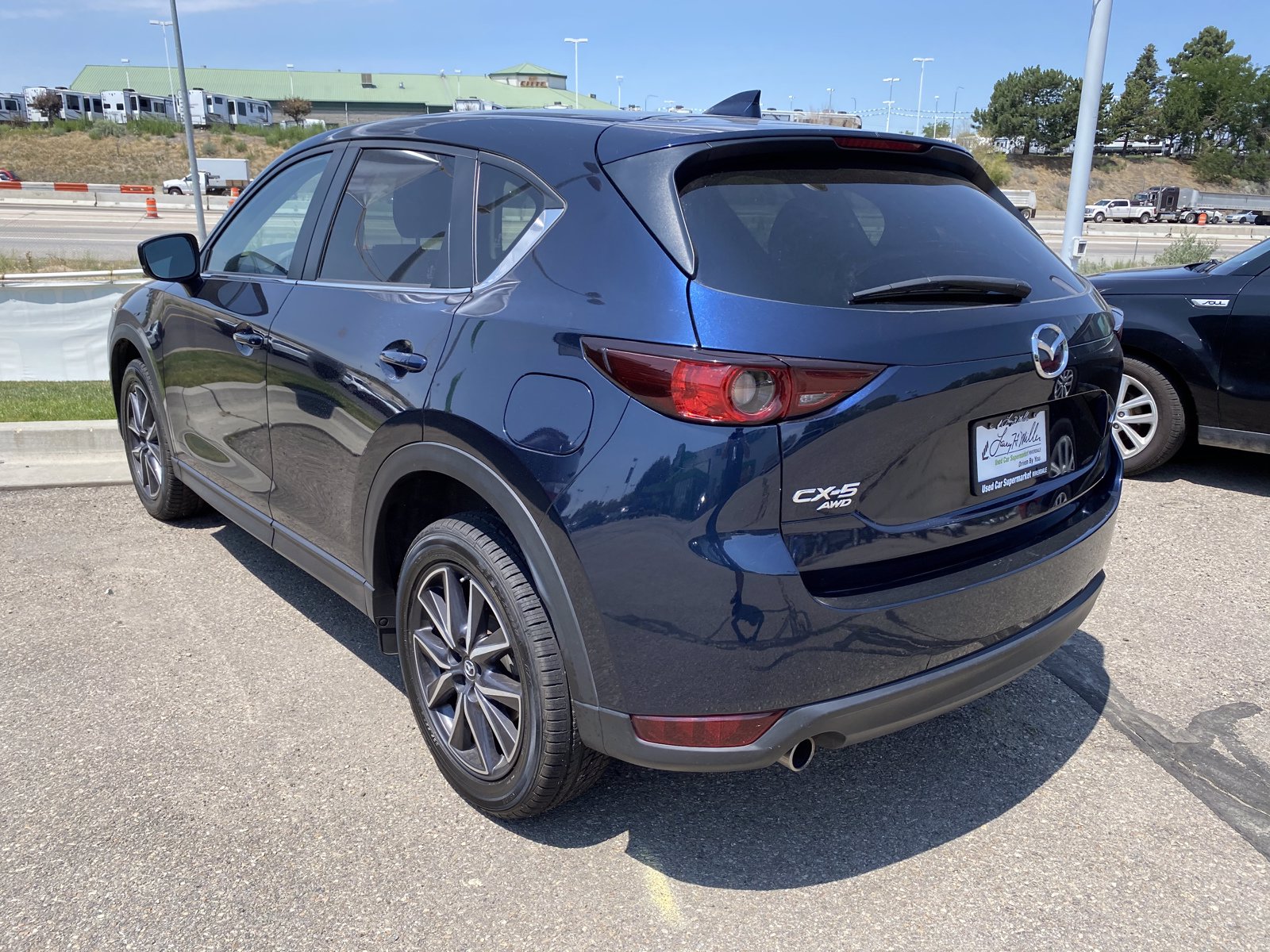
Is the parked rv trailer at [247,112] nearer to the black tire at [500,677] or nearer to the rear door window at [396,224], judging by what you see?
the rear door window at [396,224]

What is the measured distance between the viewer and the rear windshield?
223 centimetres

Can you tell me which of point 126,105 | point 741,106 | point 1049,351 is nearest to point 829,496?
point 1049,351

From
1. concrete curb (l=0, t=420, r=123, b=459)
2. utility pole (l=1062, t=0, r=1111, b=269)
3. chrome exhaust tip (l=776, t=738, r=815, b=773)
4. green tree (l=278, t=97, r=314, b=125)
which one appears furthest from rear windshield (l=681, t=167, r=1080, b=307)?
green tree (l=278, t=97, r=314, b=125)

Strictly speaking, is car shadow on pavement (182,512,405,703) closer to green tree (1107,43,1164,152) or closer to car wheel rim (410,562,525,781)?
car wheel rim (410,562,525,781)

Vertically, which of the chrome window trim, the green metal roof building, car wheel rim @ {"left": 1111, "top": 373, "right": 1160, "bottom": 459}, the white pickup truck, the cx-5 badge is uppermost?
the green metal roof building

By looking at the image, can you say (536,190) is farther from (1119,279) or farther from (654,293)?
(1119,279)

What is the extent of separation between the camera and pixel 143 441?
16.3ft

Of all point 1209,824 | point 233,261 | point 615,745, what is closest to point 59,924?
point 615,745

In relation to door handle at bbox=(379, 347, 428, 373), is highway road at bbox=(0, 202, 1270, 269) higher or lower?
lower

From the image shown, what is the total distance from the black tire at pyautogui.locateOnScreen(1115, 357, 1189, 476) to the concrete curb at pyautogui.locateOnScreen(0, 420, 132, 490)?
587 cm

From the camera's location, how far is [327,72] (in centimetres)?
10550

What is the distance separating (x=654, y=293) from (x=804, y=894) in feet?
4.94

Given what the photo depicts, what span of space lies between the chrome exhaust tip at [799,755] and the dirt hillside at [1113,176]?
82.2 metres

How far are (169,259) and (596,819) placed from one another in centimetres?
281
